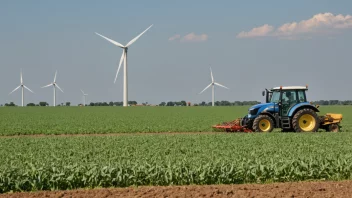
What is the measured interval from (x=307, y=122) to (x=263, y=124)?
2.12 m

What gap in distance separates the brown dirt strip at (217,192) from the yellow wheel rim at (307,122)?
14512 millimetres

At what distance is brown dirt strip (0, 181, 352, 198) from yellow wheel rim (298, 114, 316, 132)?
14512 mm

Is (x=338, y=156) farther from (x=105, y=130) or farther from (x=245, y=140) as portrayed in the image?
(x=105, y=130)

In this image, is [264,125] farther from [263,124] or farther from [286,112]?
[286,112]

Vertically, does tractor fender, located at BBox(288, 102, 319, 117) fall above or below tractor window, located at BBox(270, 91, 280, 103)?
below

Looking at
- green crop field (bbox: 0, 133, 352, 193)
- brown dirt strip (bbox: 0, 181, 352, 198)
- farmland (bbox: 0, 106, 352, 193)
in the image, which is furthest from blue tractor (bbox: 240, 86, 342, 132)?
brown dirt strip (bbox: 0, 181, 352, 198)

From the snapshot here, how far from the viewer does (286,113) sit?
26156 mm

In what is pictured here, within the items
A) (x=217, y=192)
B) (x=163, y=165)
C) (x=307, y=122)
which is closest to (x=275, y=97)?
(x=307, y=122)

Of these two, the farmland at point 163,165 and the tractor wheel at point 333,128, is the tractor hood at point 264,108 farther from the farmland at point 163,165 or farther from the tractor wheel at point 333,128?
the farmland at point 163,165

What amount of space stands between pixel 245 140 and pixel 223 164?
8.06 meters

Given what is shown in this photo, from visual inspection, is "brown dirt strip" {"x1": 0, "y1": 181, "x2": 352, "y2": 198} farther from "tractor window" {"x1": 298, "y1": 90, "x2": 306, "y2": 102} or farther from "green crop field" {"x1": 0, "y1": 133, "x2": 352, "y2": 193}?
"tractor window" {"x1": 298, "y1": 90, "x2": 306, "y2": 102}

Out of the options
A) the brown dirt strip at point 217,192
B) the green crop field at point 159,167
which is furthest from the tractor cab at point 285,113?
the brown dirt strip at point 217,192

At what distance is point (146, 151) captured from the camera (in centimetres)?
1741

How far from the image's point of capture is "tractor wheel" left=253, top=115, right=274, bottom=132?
2591 cm
